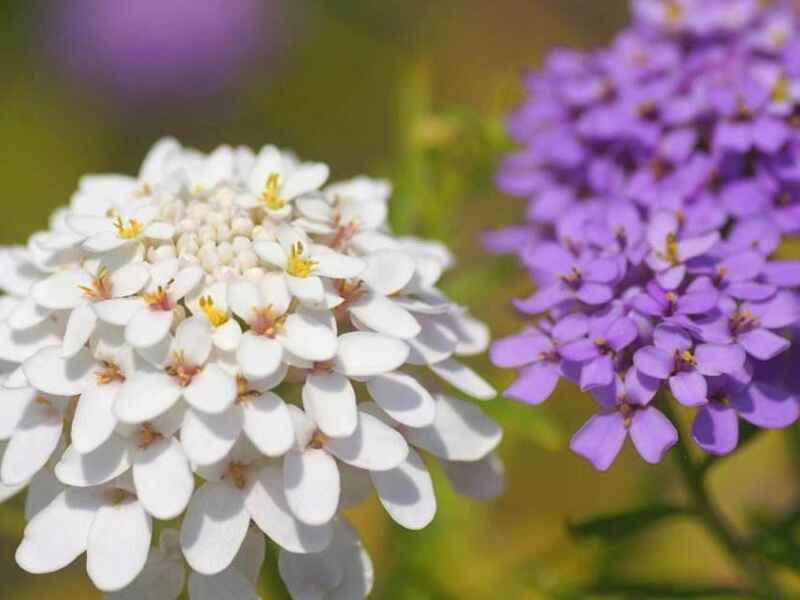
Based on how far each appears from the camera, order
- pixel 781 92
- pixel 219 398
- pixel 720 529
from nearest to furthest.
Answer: pixel 219 398
pixel 720 529
pixel 781 92

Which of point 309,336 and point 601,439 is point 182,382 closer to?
point 309,336

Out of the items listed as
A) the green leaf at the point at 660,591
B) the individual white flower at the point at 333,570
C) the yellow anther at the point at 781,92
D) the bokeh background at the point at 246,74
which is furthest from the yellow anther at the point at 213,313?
the bokeh background at the point at 246,74

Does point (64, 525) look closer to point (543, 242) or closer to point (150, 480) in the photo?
point (150, 480)

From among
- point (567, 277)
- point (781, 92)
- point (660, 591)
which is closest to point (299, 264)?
point (567, 277)

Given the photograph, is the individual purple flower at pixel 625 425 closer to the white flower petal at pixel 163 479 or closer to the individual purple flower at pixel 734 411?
the individual purple flower at pixel 734 411

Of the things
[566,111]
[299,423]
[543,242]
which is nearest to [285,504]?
[299,423]

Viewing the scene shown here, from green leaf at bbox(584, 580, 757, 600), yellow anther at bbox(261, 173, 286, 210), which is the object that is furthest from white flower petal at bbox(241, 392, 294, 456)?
green leaf at bbox(584, 580, 757, 600)
